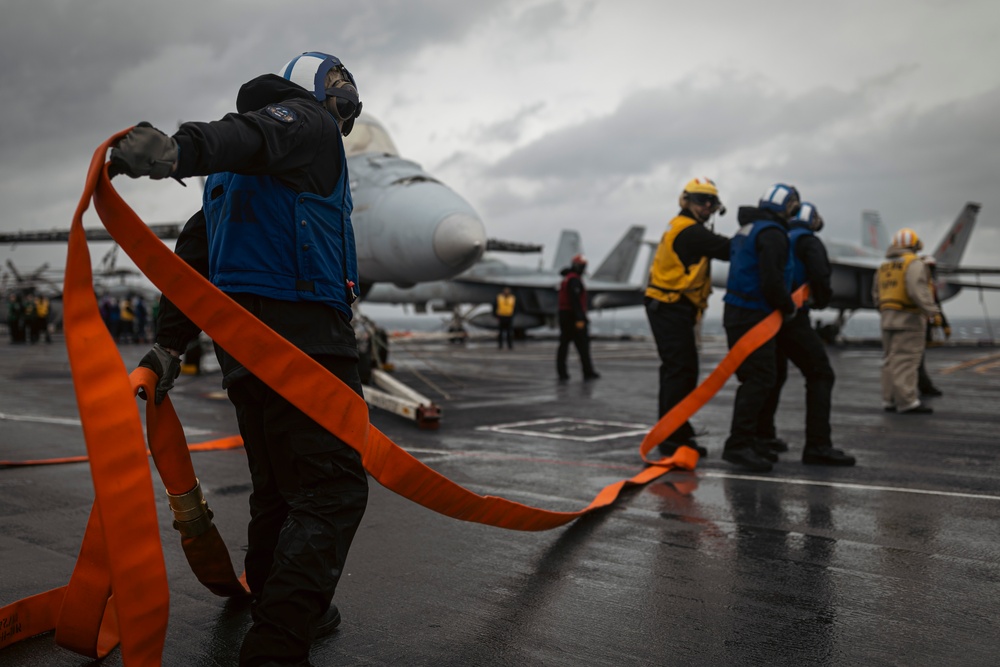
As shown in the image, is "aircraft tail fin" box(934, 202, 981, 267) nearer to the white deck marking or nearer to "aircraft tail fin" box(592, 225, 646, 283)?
"aircraft tail fin" box(592, 225, 646, 283)

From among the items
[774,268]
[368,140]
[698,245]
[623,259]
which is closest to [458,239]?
[368,140]

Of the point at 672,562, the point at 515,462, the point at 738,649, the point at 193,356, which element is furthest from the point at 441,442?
the point at 193,356

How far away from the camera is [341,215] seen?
2666 mm

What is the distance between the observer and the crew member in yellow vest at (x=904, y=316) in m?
9.29

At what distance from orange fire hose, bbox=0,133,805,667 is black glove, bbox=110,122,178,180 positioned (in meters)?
0.05

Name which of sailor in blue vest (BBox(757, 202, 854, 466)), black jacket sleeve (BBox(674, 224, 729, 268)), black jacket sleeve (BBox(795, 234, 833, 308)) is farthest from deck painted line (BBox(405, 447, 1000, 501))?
black jacket sleeve (BBox(674, 224, 729, 268))

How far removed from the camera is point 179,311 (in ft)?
8.83

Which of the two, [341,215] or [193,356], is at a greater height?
[341,215]

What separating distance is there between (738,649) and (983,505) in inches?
113

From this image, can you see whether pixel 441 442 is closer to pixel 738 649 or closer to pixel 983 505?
pixel 983 505

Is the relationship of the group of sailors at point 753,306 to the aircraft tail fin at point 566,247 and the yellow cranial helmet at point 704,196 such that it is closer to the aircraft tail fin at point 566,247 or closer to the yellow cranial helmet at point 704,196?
the yellow cranial helmet at point 704,196

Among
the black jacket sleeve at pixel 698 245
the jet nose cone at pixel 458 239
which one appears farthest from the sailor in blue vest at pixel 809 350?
the jet nose cone at pixel 458 239

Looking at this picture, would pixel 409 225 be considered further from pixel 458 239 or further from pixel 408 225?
pixel 458 239

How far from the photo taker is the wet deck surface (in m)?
2.60
